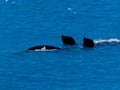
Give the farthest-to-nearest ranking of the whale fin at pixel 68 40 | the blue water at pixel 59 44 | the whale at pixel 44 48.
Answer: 1. the whale fin at pixel 68 40
2. the whale at pixel 44 48
3. the blue water at pixel 59 44

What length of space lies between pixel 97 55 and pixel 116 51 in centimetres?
130

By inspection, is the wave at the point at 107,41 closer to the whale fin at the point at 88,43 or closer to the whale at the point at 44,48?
the whale fin at the point at 88,43

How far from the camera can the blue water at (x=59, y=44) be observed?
47469 millimetres

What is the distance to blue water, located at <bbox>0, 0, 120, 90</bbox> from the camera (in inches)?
1869

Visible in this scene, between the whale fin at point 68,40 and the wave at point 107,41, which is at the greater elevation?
the whale fin at point 68,40

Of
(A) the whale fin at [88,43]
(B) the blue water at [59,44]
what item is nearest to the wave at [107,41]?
(B) the blue water at [59,44]

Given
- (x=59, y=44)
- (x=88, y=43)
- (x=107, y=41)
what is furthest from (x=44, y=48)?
(x=107, y=41)

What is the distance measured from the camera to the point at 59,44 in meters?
53.7

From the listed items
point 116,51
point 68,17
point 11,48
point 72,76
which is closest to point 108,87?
point 72,76

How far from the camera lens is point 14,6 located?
204 ft

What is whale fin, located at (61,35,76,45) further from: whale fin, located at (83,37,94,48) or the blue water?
whale fin, located at (83,37,94,48)

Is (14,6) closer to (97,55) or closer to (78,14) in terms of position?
(78,14)

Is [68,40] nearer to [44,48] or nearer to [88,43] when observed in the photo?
[88,43]

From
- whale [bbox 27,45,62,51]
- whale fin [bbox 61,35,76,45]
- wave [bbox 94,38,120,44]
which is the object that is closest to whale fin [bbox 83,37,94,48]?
wave [bbox 94,38,120,44]
